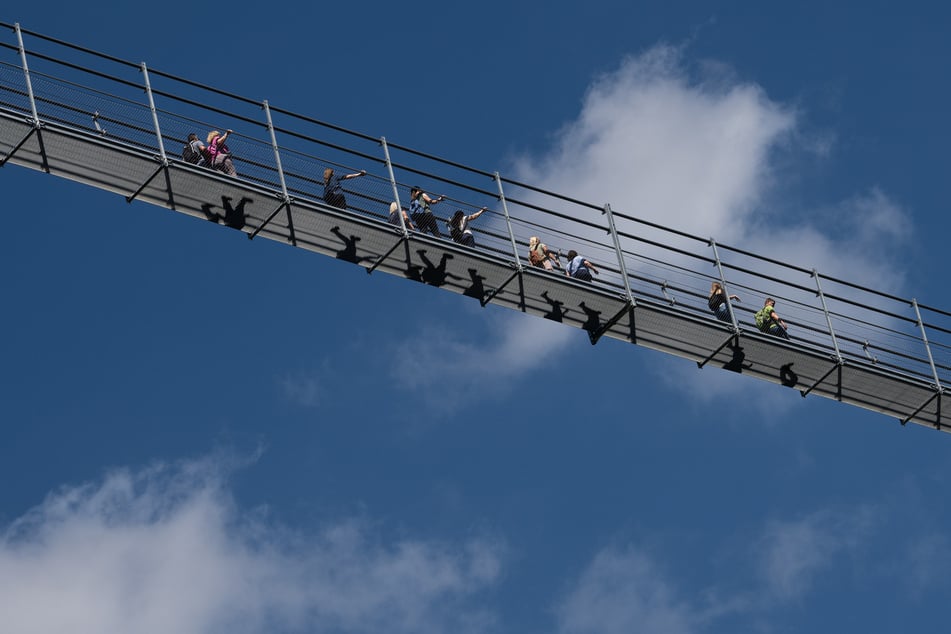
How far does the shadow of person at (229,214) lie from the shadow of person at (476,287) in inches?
135

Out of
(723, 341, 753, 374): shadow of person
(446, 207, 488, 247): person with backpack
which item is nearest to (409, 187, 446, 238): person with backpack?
(446, 207, 488, 247): person with backpack

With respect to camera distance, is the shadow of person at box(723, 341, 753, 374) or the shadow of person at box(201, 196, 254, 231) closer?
the shadow of person at box(201, 196, 254, 231)

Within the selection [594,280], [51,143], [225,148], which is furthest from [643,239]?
[51,143]

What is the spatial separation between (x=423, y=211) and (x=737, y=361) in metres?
5.31

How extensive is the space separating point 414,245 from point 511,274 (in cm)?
149

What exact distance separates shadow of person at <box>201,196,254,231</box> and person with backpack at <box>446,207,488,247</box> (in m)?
3.28

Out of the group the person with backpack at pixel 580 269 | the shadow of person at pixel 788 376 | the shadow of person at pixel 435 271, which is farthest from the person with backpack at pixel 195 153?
the shadow of person at pixel 788 376

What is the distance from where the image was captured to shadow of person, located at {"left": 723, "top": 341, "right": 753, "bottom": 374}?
32562mm

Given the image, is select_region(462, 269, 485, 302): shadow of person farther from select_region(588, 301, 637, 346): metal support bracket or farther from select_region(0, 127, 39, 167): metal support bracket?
select_region(0, 127, 39, 167): metal support bracket

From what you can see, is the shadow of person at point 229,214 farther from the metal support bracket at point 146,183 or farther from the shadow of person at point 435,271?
the shadow of person at point 435,271

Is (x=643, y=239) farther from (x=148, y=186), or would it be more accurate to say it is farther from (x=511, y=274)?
(x=148, y=186)

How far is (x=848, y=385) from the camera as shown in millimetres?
33344

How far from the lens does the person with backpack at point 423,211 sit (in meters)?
32.1

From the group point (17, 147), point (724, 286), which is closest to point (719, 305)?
point (724, 286)
